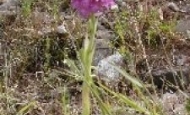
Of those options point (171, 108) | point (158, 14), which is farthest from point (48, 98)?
point (158, 14)

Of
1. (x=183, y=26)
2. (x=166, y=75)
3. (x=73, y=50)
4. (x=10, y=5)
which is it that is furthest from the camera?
(x=10, y=5)

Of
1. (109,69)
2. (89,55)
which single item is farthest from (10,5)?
(89,55)

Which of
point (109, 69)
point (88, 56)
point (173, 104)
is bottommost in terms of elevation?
point (173, 104)

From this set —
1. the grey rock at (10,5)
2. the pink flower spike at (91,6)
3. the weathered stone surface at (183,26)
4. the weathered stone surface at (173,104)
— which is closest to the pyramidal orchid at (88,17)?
the pink flower spike at (91,6)

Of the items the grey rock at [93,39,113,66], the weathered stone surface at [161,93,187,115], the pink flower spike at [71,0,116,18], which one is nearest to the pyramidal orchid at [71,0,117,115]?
the pink flower spike at [71,0,116,18]

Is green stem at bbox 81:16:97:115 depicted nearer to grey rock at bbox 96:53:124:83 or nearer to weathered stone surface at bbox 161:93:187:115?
weathered stone surface at bbox 161:93:187:115

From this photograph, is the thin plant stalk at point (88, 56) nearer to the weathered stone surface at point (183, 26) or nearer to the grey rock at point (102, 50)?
the grey rock at point (102, 50)

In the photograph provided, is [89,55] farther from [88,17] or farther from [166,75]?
[166,75]
